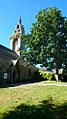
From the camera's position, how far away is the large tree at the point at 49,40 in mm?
34500

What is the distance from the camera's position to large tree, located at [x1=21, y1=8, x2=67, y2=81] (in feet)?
113

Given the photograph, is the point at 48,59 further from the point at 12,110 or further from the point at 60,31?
the point at 12,110

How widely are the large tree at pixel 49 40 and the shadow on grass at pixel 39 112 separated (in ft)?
72.8

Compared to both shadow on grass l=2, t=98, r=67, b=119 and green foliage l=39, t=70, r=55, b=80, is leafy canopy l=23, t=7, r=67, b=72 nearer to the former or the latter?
green foliage l=39, t=70, r=55, b=80

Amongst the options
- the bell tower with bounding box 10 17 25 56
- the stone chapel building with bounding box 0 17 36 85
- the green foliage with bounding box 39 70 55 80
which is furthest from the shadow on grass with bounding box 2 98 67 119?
the bell tower with bounding box 10 17 25 56

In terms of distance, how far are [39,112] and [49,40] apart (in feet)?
80.2

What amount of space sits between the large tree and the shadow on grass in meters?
22.2

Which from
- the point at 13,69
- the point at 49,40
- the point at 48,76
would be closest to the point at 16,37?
the point at 48,76

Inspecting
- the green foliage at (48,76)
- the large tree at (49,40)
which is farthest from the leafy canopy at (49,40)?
the green foliage at (48,76)

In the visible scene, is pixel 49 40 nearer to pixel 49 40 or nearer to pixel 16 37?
pixel 49 40

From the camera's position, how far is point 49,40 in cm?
3469

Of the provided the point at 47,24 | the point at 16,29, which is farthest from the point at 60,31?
the point at 16,29

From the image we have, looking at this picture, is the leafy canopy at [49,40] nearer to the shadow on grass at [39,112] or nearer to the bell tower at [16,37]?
the bell tower at [16,37]

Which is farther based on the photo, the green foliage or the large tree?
the green foliage
